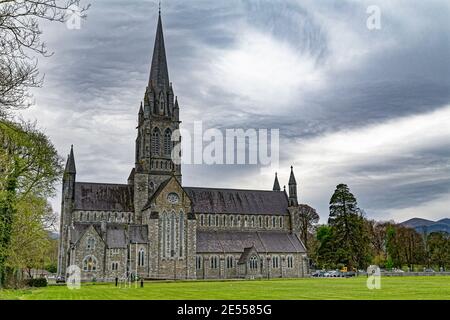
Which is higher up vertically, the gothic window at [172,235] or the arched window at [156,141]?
the arched window at [156,141]

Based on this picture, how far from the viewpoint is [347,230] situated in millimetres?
91625

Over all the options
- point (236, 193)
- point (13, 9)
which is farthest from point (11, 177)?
point (236, 193)

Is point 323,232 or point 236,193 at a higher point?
point 236,193

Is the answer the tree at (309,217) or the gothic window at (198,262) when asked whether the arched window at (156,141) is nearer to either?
the gothic window at (198,262)

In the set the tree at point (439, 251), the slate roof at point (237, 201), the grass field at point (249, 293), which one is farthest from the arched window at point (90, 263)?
the tree at point (439, 251)

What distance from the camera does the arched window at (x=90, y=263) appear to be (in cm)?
7419

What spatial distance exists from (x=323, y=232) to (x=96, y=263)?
1981 inches

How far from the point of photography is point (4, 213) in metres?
40.5

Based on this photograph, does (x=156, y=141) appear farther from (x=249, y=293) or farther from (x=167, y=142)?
(x=249, y=293)

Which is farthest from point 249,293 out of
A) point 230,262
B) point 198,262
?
point 230,262

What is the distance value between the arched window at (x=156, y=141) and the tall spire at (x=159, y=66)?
8068mm

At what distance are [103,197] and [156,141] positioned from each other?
520 inches

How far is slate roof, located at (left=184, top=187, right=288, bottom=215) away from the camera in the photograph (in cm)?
9331

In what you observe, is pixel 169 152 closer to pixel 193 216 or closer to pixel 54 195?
pixel 193 216
